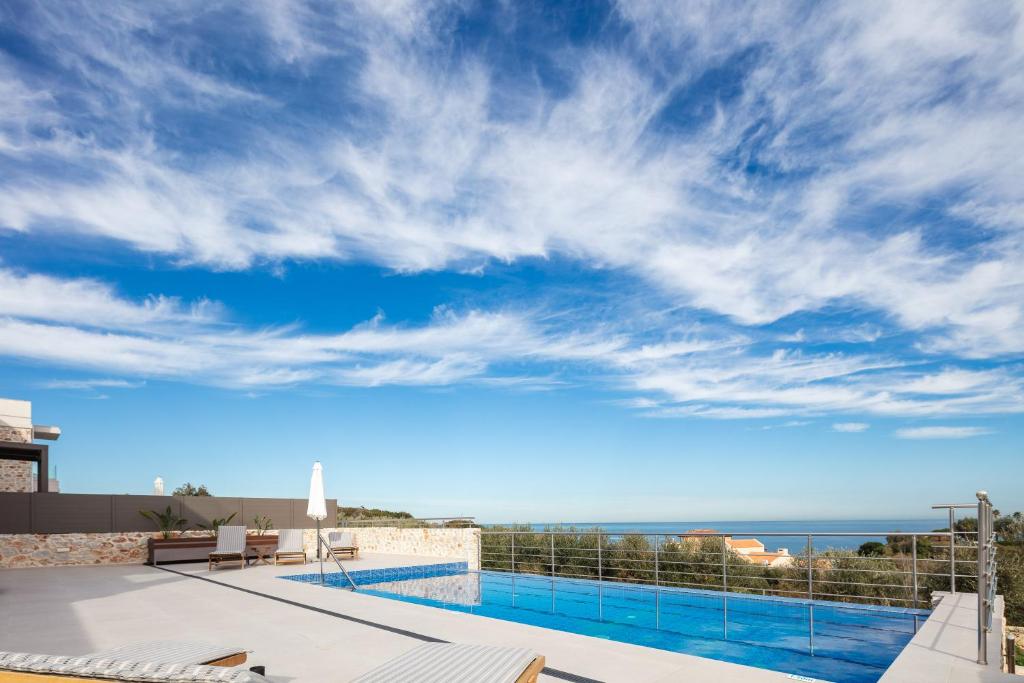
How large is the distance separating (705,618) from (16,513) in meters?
15.1

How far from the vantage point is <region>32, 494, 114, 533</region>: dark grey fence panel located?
1498cm

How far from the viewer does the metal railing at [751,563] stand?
24.8ft

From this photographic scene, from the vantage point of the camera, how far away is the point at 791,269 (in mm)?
13789

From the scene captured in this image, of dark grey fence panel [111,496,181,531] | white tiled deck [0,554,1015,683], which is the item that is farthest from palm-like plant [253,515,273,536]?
white tiled deck [0,554,1015,683]

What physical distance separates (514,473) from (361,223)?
50.5 feet

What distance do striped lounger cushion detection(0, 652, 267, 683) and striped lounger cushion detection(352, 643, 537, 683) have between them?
863 mm

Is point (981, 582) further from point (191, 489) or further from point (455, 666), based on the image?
point (191, 489)

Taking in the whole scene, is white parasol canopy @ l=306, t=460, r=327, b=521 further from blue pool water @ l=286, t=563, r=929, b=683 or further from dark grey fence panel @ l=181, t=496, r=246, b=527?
dark grey fence panel @ l=181, t=496, r=246, b=527

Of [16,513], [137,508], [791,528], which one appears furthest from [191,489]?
[791,528]

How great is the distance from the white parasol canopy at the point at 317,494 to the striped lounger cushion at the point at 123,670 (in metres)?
10.2

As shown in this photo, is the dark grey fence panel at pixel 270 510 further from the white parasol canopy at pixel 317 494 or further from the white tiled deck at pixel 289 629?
the white tiled deck at pixel 289 629

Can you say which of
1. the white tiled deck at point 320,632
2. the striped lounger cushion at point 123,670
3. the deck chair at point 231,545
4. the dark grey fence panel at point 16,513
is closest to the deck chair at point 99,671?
the striped lounger cushion at point 123,670

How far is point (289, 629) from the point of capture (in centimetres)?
597

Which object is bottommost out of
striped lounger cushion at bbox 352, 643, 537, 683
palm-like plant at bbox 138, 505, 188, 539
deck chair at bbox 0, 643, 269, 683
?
palm-like plant at bbox 138, 505, 188, 539
